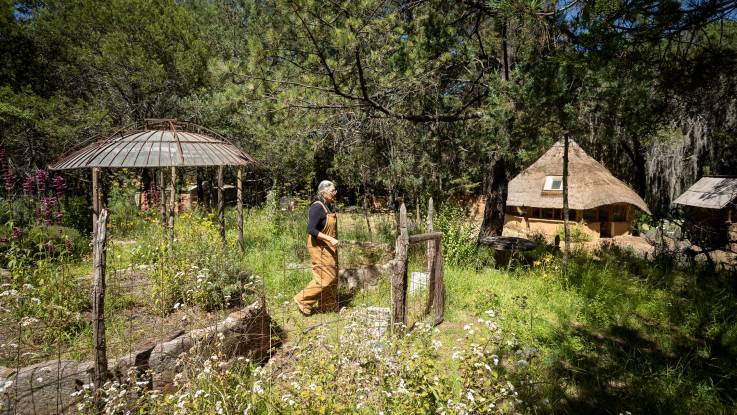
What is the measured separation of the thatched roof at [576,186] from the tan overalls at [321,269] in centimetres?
1358

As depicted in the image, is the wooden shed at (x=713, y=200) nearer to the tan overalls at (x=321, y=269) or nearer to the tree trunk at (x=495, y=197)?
the tree trunk at (x=495, y=197)

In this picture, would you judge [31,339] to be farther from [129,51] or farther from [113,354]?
[129,51]

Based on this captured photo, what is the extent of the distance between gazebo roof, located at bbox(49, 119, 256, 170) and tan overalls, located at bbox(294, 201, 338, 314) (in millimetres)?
1984

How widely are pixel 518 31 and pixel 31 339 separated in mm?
8808

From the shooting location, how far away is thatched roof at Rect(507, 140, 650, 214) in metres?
16.5

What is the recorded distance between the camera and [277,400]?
2.70 meters

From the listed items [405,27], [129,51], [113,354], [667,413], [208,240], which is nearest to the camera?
[667,413]

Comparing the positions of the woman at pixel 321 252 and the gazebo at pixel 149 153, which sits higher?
the gazebo at pixel 149 153

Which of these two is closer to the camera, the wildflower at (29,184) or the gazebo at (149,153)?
the gazebo at (149,153)

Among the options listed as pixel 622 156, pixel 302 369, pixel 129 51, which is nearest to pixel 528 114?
pixel 302 369

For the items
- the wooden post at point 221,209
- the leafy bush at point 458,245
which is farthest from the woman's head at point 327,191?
the leafy bush at point 458,245

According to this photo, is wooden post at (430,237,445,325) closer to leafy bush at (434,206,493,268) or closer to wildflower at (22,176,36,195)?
leafy bush at (434,206,493,268)

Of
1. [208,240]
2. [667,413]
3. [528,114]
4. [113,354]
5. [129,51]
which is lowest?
[667,413]

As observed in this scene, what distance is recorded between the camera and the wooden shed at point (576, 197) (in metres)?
16.6
